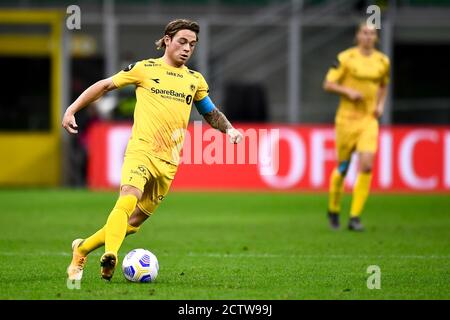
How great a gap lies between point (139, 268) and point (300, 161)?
1289cm

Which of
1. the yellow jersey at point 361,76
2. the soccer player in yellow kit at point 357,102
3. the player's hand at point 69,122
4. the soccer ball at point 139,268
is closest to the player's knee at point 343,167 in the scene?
the soccer player in yellow kit at point 357,102

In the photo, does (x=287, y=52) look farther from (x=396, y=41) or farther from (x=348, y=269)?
(x=348, y=269)

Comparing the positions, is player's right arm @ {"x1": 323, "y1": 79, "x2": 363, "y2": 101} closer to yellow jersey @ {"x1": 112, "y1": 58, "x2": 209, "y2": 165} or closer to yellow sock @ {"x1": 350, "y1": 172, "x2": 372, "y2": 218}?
yellow sock @ {"x1": 350, "y1": 172, "x2": 372, "y2": 218}

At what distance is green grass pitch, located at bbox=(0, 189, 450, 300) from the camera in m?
8.36

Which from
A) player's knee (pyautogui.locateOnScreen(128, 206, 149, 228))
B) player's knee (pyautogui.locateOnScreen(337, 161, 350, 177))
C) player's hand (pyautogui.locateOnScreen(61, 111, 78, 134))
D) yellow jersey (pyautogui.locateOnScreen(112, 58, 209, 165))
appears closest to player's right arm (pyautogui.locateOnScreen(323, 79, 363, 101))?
player's knee (pyautogui.locateOnScreen(337, 161, 350, 177))

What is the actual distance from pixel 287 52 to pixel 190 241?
45.4ft

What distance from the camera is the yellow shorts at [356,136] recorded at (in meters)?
14.1

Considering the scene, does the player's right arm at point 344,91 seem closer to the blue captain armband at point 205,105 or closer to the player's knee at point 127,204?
the blue captain armband at point 205,105

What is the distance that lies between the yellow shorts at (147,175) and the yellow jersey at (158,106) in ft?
0.20

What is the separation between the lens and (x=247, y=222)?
15492 millimetres

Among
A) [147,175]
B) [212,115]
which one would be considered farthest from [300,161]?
[147,175]

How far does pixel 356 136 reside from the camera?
1425cm
